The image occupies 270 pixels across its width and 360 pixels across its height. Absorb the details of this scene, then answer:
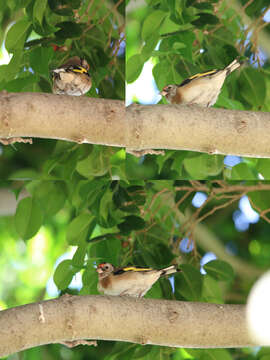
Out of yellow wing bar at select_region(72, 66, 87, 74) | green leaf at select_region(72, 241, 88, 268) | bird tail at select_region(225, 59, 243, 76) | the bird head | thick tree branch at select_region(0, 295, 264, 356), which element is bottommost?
thick tree branch at select_region(0, 295, 264, 356)

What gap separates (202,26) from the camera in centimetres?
137

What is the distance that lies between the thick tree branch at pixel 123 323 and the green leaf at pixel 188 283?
8.5 inches

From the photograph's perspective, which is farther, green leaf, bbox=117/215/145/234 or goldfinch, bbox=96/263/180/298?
green leaf, bbox=117/215/145/234

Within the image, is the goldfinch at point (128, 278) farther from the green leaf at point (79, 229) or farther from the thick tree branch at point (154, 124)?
the thick tree branch at point (154, 124)

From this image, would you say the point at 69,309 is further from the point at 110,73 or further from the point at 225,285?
the point at 225,285

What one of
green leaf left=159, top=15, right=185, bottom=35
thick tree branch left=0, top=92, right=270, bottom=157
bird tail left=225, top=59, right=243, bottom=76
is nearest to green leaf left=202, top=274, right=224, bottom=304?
thick tree branch left=0, top=92, right=270, bottom=157

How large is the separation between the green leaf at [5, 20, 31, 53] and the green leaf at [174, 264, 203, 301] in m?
0.63

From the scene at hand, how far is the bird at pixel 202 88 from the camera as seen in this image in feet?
4.16

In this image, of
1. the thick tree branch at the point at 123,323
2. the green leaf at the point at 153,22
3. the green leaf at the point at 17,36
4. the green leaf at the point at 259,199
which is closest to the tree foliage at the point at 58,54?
the green leaf at the point at 17,36

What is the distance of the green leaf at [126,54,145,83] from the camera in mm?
1416

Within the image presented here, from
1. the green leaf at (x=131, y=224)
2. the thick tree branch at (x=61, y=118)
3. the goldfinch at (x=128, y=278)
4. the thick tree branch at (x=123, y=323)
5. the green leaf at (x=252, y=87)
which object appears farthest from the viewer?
the green leaf at (x=252, y=87)

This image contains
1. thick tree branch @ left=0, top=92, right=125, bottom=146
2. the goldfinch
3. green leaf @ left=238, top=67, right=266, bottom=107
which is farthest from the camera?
green leaf @ left=238, top=67, right=266, bottom=107

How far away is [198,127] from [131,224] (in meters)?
0.32

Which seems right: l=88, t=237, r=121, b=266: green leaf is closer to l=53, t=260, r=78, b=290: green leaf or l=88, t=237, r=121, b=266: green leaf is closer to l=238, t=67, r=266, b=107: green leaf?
l=53, t=260, r=78, b=290: green leaf
